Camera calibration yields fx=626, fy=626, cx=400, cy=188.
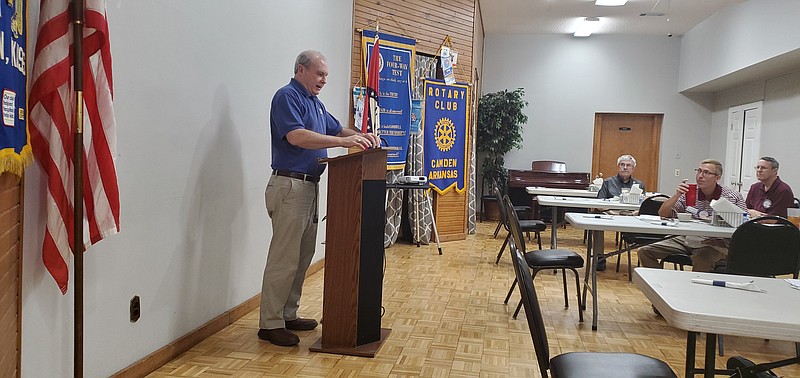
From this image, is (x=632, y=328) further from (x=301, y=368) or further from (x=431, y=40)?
(x=431, y=40)

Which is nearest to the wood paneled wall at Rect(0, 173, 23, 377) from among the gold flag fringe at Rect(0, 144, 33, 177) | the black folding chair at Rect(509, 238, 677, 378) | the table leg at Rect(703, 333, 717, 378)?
the gold flag fringe at Rect(0, 144, 33, 177)

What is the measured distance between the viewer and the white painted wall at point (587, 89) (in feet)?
36.1

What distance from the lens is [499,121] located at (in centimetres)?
1015

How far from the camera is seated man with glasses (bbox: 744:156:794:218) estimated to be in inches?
205

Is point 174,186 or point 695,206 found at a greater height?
point 174,186

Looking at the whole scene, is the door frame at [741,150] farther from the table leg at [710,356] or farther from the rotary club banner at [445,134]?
the table leg at [710,356]

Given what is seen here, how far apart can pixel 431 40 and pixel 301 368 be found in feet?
17.0

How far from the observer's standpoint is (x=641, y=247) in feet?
16.2

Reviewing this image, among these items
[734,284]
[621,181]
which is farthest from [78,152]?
[621,181]

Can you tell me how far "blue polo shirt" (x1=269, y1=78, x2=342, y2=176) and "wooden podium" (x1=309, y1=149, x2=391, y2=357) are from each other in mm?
225

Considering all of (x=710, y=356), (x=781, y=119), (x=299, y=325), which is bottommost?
(x=299, y=325)

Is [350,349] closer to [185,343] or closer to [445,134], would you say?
[185,343]

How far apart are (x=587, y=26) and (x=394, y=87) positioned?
5088 millimetres

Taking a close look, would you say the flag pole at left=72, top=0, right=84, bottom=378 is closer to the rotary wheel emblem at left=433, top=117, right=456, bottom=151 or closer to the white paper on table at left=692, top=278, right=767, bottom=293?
the white paper on table at left=692, top=278, right=767, bottom=293
